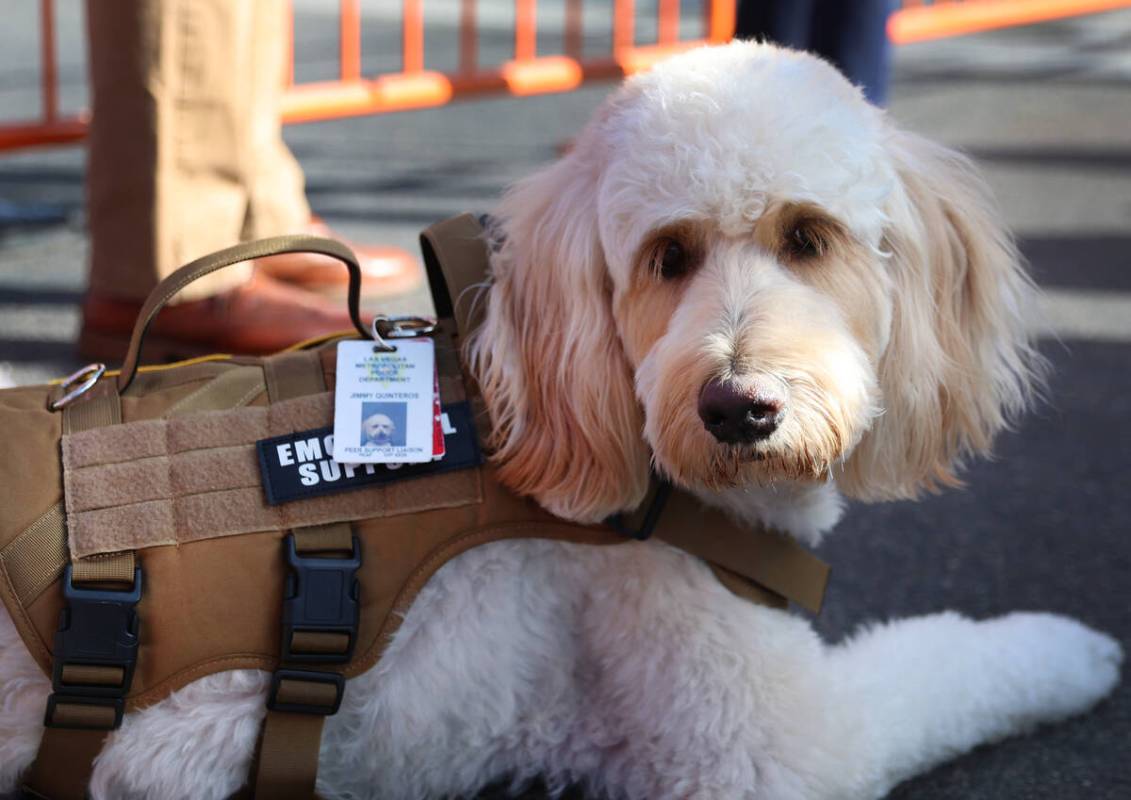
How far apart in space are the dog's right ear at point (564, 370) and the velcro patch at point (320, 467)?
6 centimetres

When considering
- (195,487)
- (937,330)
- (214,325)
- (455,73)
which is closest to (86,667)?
(195,487)

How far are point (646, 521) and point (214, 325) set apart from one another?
1.79 meters

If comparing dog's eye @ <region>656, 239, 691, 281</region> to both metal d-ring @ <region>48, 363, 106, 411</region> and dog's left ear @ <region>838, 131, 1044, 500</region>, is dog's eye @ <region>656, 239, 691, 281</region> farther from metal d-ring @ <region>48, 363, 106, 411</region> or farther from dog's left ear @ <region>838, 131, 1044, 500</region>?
metal d-ring @ <region>48, 363, 106, 411</region>

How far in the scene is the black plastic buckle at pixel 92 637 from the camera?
1.68m

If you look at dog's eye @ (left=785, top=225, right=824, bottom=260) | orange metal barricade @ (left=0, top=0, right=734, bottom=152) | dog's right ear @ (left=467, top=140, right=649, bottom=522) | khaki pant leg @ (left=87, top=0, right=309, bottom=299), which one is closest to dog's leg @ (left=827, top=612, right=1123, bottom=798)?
dog's right ear @ (left=467, top=140, right=649, bottom=522)

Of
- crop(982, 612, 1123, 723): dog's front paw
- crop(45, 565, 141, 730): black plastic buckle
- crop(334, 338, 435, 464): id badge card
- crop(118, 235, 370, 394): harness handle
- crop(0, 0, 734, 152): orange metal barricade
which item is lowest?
crop(982, 612, 1123, 723): dog's front paw

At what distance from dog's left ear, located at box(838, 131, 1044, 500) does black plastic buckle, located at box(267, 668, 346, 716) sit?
2.60 feet

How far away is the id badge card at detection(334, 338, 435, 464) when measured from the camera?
1798mm

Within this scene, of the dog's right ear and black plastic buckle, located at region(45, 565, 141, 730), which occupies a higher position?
the dog's right ear

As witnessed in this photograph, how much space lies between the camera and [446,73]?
22.8 ft

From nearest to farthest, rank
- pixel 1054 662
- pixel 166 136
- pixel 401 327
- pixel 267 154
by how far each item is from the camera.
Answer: pixel 401 327 → pixel 1054 662 → pixel 166 136 → pixel 267 154

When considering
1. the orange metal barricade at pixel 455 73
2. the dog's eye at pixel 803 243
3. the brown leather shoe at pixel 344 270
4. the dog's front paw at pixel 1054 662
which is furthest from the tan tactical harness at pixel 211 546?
the orange metal barricade at pixel 455 73

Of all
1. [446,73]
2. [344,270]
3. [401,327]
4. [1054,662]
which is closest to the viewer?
[401,327]

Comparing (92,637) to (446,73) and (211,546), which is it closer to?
(211,546)
